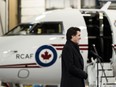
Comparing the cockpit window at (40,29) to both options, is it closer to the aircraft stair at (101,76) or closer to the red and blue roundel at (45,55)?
the red and blue roundel at (45,55)

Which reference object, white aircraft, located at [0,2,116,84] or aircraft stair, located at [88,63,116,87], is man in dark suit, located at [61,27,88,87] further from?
aircraft stair, located at [88,63,116,87]

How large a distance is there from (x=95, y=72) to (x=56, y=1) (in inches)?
310

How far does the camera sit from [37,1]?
15.1 metres

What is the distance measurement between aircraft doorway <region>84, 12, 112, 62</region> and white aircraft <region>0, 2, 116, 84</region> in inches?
26.3

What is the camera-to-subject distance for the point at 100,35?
927 centimetres

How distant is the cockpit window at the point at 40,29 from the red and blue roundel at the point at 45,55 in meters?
0.44

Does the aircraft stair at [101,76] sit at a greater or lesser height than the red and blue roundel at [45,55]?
lesser

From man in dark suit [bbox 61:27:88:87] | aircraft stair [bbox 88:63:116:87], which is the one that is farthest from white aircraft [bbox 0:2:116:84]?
man in dark suit [bbox 61:27:88:87]

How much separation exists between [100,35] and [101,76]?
56.9 inches

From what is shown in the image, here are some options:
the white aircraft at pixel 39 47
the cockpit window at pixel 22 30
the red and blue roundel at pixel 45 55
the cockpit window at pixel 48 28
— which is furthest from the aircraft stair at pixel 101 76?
the cockpit window at pixel 22 30

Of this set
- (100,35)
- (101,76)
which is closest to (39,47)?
(101,76)

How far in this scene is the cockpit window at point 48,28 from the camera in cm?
824

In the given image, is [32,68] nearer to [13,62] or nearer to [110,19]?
[13,62]

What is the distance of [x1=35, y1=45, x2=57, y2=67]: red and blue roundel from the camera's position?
7918mm
